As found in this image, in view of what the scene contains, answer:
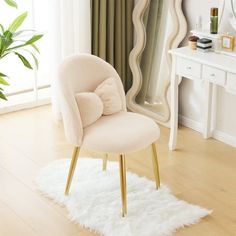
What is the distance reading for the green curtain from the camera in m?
4.46

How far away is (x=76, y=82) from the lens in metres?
3.36

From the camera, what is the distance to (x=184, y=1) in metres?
4.14

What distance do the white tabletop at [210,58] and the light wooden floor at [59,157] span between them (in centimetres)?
70

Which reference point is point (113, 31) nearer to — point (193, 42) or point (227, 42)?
point (193, 42)

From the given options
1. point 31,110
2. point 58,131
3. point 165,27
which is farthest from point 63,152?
point 165,27

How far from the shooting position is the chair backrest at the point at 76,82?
3201mm

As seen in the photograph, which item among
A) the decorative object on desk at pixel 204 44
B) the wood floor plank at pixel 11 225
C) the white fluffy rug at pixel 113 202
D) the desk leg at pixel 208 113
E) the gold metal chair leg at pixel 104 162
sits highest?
the decorative object on desk at pixel 204 44

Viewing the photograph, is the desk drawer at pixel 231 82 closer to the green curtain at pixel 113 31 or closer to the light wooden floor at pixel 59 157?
the light wooden floor at pixel 59 157

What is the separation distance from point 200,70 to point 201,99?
0.64 meters

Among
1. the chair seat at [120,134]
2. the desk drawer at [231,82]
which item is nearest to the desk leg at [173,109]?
the desk drawer at [231,82]

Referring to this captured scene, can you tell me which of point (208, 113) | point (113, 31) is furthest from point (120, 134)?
point (113, 31)

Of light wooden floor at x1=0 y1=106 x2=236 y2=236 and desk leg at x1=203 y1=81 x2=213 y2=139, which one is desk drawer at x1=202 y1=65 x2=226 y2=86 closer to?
desk leg at x1=203 y1=81 x2=213 y2=139

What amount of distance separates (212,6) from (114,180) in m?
1.38

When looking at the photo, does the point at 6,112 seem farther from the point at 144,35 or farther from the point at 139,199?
the point at 139,199
